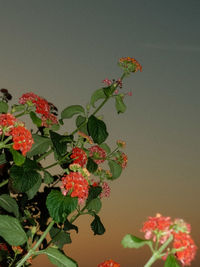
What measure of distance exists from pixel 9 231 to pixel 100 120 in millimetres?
1053

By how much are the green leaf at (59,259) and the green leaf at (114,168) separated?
1.39 meters

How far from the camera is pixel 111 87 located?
3.09 m

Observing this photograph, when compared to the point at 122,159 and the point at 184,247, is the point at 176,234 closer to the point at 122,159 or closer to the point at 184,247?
the point at 184,247

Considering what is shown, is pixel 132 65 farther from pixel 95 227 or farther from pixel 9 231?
pixel 9 231

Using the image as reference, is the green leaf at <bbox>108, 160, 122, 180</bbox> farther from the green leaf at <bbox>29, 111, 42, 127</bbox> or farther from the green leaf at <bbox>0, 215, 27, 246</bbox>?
the green leaf at <bbox>0, 215, 27, 246</bbox>

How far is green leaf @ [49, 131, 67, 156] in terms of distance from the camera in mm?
2703

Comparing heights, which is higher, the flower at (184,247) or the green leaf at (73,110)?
the green leaf at (73,110)

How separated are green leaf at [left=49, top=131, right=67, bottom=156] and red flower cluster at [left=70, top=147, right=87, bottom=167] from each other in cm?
8

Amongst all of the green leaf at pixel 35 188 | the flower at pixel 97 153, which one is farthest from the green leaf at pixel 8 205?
the flower at pixel 97 153

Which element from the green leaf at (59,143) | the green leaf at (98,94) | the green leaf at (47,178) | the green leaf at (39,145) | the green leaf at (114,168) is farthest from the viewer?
the green leaf at (114,168)

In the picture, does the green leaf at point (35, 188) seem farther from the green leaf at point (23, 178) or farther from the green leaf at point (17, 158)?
the green leaf at point (17, 158)

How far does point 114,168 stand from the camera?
136 inches

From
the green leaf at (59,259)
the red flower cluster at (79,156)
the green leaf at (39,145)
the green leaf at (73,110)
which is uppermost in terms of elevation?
the green leaf at (73,110)

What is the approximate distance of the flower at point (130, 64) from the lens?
3.14m
